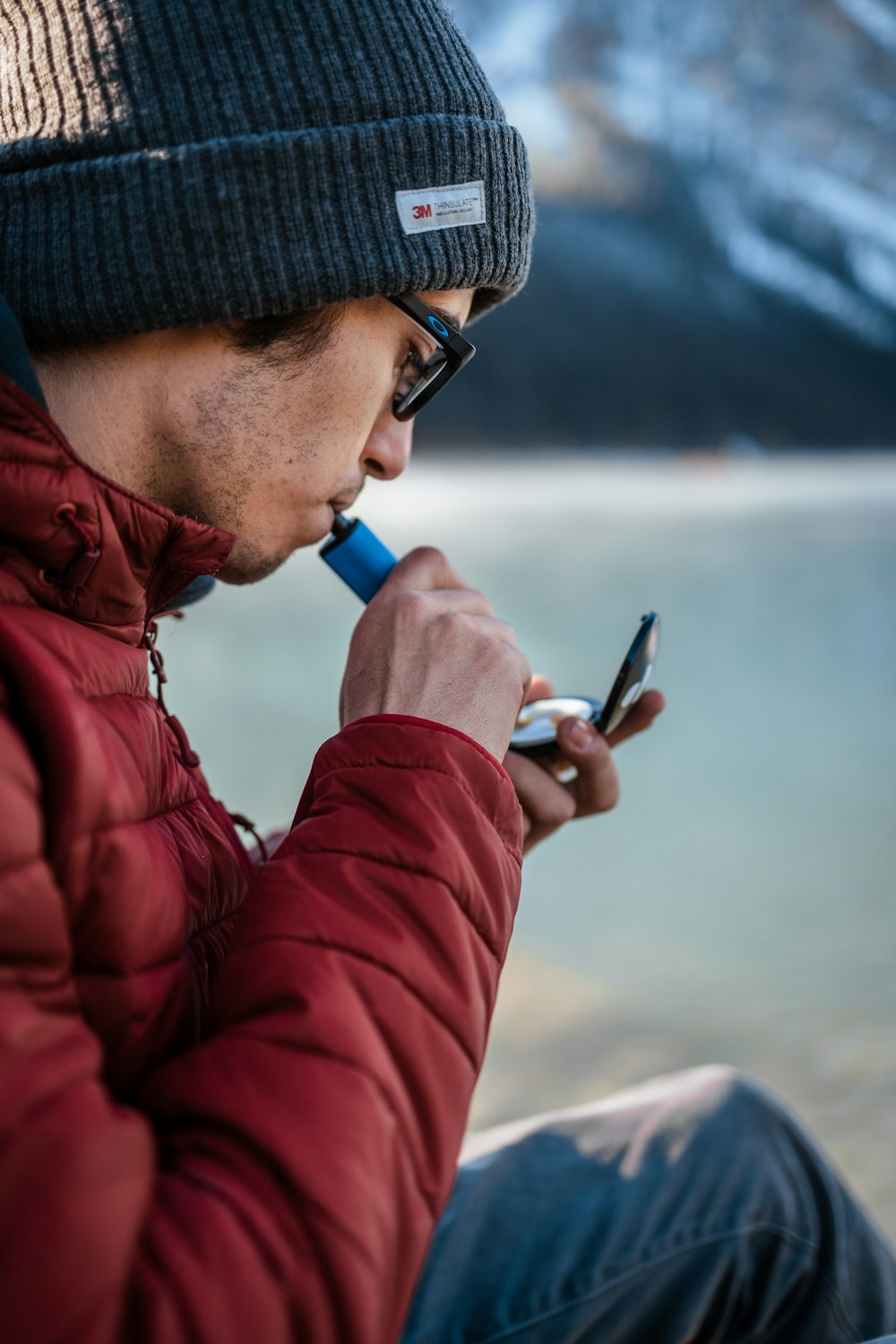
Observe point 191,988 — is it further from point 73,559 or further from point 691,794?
point 691,794

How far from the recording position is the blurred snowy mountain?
553 cm

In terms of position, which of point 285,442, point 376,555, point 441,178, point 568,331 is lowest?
point 568,331

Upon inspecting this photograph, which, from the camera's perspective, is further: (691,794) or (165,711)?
(691,794)

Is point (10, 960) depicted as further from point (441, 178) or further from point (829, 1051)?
point (829, 1051)

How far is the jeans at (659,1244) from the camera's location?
0.61 meters

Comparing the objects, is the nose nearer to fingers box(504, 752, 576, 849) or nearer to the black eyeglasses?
the black eyeglasses

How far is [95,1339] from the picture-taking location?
323mm

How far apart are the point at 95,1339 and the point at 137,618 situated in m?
0.34

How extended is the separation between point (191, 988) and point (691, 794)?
1450mm

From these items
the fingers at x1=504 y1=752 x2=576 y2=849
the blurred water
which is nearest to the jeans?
the fingers at x1=504 y1=752 x2=576 y2=849

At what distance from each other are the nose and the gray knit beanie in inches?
4.1

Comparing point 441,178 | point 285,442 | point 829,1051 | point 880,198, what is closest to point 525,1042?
point 829,1051

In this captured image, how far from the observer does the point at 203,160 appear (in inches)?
23.0

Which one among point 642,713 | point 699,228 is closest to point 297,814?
point 642,713
